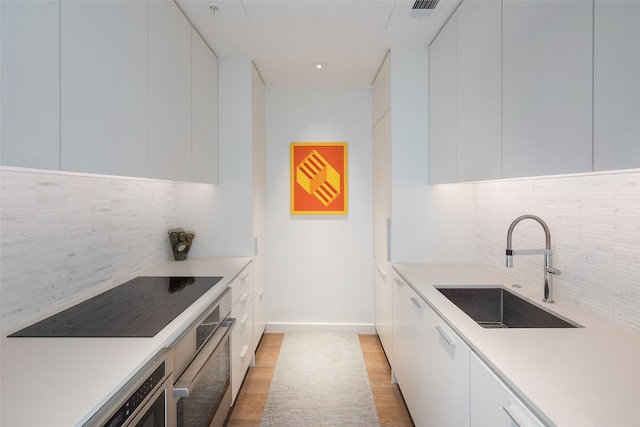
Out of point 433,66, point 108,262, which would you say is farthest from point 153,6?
point 433,66

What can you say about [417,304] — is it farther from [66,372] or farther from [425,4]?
[425,4]

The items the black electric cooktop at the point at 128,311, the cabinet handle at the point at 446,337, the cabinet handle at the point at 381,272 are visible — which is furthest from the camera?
the cabinet handle at the point at 381,272

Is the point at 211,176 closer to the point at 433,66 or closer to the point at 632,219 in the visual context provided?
the point at 433,66

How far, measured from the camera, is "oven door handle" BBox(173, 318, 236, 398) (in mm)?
1258

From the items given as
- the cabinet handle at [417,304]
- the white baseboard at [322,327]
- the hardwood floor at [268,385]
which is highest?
the cabinet handle at [417,304]

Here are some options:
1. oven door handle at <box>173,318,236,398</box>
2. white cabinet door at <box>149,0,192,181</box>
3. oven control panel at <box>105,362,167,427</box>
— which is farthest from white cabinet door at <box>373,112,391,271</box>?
oven control panel at <box>105,362,167,427</box>

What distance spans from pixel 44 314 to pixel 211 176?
1.40m

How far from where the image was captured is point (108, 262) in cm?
188

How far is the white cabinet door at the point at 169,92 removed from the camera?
1.67 metres

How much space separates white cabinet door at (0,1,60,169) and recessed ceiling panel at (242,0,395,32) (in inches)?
49.6

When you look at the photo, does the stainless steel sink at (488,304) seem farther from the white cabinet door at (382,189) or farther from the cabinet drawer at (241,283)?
the cabinet drawer at (241,283)

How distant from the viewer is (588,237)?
1445 mm

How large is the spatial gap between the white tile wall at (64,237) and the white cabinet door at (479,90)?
1837mm

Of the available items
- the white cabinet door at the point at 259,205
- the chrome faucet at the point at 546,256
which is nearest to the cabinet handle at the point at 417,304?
the chrome faucet at the point at 546,256
